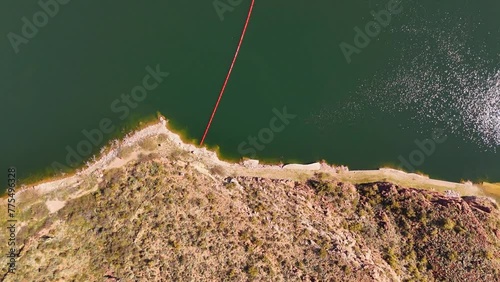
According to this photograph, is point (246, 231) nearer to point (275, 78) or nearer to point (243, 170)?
point (243, 170)

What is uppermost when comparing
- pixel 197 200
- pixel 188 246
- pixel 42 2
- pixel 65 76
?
pixel 42 2

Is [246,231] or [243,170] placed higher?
[243,170]

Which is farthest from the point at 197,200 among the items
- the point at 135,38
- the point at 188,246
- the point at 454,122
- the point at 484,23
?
the point at 484,23

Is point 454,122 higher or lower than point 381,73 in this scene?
lower

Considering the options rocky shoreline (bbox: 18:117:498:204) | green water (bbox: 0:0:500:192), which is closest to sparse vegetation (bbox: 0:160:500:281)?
rocky shoreline (bbox: 18:117:498:204)

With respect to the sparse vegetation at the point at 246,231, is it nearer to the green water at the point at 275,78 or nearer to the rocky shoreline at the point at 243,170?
the rocky shoreline at the point at 243,170

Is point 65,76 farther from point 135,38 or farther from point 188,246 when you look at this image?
point 188,246

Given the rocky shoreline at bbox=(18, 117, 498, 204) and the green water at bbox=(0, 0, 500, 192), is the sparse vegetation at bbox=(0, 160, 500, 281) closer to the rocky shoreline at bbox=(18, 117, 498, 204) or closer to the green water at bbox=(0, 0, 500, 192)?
the rocky shoreline at bbox=(18, 117, 498, 204)

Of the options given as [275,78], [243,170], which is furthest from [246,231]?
[275,78]
